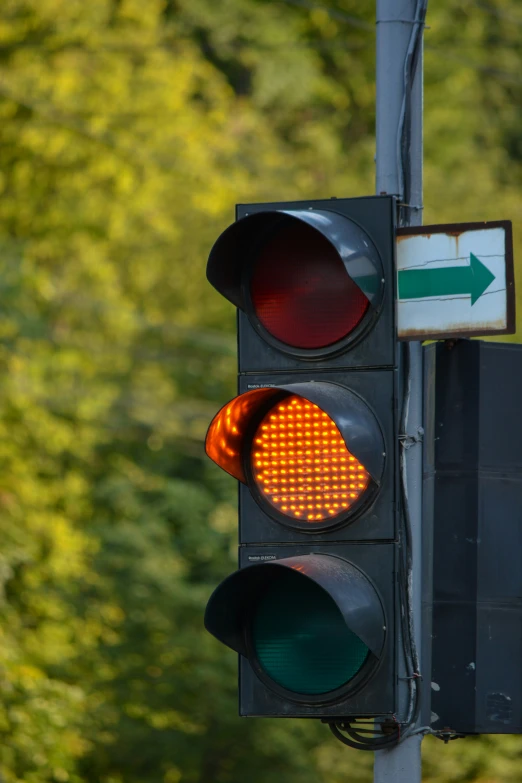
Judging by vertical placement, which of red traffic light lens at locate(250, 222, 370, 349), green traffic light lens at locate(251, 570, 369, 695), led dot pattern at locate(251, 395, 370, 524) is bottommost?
green traffic light lens at locate(251, 570, 369, 695)

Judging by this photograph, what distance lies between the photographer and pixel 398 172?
4.84 m

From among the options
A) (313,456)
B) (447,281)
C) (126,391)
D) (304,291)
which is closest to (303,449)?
(313,456)

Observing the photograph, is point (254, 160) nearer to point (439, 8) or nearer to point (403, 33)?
point (439, 8)

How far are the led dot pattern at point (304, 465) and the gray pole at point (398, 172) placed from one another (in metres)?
0.24

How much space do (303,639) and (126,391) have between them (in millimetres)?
16935

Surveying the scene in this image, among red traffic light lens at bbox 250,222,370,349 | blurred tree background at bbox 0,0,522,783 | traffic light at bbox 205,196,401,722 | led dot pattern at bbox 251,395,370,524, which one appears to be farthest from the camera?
blurred tree background at bbox 0,0,522,783

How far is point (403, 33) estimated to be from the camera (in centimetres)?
496

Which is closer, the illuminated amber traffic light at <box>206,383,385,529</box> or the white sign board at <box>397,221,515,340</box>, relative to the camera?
the illuminated amber traffic light at <box>206,383,385,529</box>

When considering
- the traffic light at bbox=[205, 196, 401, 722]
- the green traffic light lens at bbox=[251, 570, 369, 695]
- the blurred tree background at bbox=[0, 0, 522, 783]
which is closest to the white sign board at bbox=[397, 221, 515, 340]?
the traffic light at bbox=[205, 196, 401, 722]

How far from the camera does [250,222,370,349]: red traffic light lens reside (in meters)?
4.57

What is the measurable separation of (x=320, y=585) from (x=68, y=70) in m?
15.3

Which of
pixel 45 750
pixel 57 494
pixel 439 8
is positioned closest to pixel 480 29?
pixel 439 8

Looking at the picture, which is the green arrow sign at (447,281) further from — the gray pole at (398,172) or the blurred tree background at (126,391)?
the blurred tree background at (126,391)

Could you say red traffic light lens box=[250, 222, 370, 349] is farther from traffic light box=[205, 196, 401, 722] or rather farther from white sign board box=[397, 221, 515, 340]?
white sign board box=[397, 221, 515, 340]
